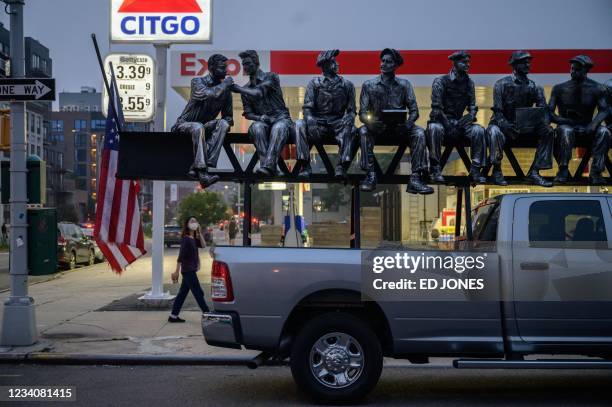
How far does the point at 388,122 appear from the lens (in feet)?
23.6

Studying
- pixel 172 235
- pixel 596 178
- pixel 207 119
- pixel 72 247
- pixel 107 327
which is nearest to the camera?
pixel 596 178

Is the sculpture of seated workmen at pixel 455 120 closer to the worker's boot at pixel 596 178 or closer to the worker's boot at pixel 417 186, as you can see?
the worker's boot at pixel 417 186

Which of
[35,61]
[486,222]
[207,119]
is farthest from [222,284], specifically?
[35,61]

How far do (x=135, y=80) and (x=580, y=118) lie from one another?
9139mm

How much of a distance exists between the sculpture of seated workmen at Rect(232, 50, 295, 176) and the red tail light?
1281 millimetres

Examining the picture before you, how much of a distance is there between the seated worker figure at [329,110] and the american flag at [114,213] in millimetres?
3837

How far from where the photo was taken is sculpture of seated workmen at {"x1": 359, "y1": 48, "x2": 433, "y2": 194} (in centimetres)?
715

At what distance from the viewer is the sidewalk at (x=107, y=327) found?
9.16 m

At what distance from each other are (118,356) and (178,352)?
79 centimetres

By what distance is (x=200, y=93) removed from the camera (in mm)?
7668

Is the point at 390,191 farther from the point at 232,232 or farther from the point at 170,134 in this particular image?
the point at 170,134

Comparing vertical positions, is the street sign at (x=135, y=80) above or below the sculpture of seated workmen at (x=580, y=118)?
above

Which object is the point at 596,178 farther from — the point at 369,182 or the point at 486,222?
the point at 369,182

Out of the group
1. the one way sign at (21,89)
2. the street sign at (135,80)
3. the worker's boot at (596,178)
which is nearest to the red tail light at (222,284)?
the worker's boot at (596,178)
